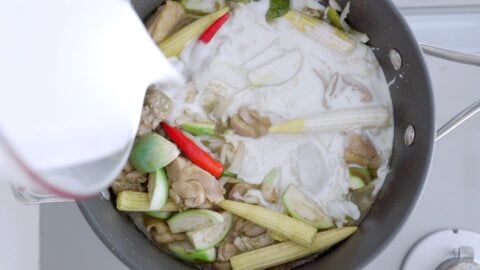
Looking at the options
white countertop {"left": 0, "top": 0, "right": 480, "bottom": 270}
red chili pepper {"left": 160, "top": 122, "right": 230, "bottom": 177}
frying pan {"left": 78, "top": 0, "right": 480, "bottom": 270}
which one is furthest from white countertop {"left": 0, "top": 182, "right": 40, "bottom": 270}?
red chili pepper {"left": 160, "top": 122, "right": 230, "bottom": 177}

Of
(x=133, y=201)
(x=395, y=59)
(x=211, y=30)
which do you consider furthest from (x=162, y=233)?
(x=395, y=59)

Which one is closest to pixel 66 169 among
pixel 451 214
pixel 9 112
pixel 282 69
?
pixel 9 112

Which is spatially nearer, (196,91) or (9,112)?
(9,112)

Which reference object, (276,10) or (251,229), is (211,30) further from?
(251,229)

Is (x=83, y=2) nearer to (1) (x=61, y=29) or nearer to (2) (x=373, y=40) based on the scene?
(1) (x=61, y=29)

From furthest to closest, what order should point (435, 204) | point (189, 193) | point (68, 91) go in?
point (435, 204) < point (189, 193) < point (68, 91)

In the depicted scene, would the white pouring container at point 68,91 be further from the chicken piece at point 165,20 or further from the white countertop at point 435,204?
the white countertop at point 435,204

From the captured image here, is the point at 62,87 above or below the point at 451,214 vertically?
above

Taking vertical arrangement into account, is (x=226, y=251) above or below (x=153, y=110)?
below
